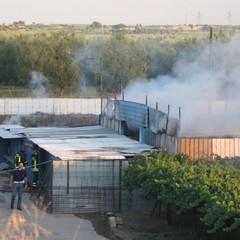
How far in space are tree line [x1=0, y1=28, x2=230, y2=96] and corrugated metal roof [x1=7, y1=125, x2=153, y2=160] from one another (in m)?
23.1

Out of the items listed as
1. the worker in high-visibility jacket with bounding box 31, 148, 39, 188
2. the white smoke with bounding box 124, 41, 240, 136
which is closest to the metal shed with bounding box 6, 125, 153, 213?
the worker in high-visibility jacket with bounding box 31, 148, 39, 188

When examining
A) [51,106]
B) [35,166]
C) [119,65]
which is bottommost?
[35,166]

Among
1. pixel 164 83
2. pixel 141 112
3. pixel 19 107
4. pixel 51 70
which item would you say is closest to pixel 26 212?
pixel 141 112

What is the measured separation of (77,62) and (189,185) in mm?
39306

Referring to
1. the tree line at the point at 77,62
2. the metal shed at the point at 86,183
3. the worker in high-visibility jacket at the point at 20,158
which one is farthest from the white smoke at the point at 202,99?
the tree line at the point at 77,62

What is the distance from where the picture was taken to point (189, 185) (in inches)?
598

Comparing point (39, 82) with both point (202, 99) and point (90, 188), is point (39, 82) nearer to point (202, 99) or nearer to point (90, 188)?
point (202, 99)

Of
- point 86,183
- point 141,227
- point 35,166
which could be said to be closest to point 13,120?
point 35,166

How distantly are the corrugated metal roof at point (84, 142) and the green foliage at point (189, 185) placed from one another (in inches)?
68.8

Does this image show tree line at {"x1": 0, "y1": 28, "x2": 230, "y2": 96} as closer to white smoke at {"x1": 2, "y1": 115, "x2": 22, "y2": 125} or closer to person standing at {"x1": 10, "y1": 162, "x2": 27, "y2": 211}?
white smoke at {"x1": 2, "y1": 115, "x2": 22, "y2": 125}

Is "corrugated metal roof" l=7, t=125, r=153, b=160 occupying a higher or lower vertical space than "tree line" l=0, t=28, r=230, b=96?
lower

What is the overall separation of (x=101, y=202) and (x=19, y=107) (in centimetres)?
1917

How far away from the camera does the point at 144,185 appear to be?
16.9 metres

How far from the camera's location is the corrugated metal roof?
20.1 metres
